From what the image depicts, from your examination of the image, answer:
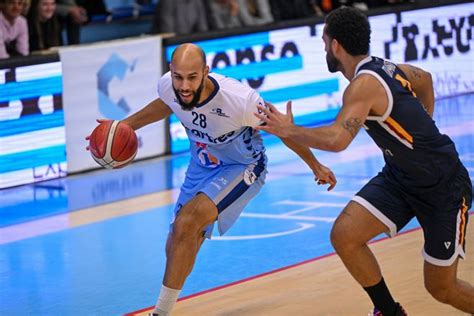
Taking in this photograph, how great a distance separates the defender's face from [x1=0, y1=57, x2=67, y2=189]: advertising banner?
553 cm

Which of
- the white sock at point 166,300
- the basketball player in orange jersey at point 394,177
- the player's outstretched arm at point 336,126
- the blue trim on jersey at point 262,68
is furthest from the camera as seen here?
the blue trim on jersey at point 262,68

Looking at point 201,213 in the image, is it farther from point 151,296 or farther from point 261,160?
point 151,296

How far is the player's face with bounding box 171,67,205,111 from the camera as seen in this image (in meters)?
6.81

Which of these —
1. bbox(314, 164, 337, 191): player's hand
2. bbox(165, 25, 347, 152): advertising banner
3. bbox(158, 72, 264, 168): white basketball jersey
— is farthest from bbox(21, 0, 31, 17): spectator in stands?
bbox(314, 164, 337, 191): player's hand

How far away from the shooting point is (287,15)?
1695 centimetres

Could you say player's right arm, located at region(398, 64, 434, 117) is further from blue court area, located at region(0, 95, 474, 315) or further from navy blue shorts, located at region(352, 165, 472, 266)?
blue court area, located at region(0, 95, 474, 315)

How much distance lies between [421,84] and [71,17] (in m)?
8.52

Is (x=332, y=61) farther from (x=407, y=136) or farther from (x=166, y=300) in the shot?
(x=166, y=300)

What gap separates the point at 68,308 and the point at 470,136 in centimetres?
786

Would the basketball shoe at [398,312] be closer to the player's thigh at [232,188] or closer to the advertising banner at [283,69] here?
the player's thigh at [232,188]

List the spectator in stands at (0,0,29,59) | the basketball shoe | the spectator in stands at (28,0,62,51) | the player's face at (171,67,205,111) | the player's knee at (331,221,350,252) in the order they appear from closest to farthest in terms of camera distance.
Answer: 1. the player's knee at (331,221,350,252)
2. the basketball shoe
3. the player's face at (171,67,205,111)
4. the spectator in stands at (0,0,29,59)
5. the spectator in stands at (28,0,62,51)

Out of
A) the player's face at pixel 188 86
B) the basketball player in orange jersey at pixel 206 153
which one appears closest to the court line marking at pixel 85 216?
the basketball player in orange jersey at pixel 206 153

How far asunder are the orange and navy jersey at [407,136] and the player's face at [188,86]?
42.3 inches

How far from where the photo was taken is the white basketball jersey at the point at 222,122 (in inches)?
281
